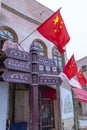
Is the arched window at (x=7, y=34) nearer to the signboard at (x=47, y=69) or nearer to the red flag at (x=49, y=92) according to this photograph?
the red flag at (x=49, y=92)

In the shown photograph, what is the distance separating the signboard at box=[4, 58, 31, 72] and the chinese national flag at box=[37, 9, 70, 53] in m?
2.11

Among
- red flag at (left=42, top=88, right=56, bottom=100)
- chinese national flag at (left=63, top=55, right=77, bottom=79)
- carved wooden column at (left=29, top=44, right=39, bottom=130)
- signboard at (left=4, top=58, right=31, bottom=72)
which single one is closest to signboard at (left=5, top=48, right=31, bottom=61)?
signboard at (left=4, top=58, right=31, bottom=72)

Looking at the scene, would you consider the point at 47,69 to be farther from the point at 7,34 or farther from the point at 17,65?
the point at 7,34

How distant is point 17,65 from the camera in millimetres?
5543

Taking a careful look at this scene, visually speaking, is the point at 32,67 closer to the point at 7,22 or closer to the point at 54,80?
the point at 54,80

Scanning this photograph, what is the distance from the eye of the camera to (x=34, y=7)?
1245 centimetres

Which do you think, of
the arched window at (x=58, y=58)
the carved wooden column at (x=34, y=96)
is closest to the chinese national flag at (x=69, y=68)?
the arched window at (x=58, y=58)

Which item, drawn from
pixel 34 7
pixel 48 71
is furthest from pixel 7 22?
pixel 48 71

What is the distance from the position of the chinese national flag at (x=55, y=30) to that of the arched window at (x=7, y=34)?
2.96 metres

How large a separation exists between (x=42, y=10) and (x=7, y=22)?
391cm

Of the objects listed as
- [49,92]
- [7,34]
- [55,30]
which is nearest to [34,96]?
[55,30]

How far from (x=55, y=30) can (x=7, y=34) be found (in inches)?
135

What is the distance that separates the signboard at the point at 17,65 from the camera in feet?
17.7

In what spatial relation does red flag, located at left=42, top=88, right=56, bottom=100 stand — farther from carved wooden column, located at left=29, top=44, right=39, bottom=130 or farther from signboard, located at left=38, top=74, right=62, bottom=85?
carved wooden column, located at left=29, top=44, right=39, bottom=130
